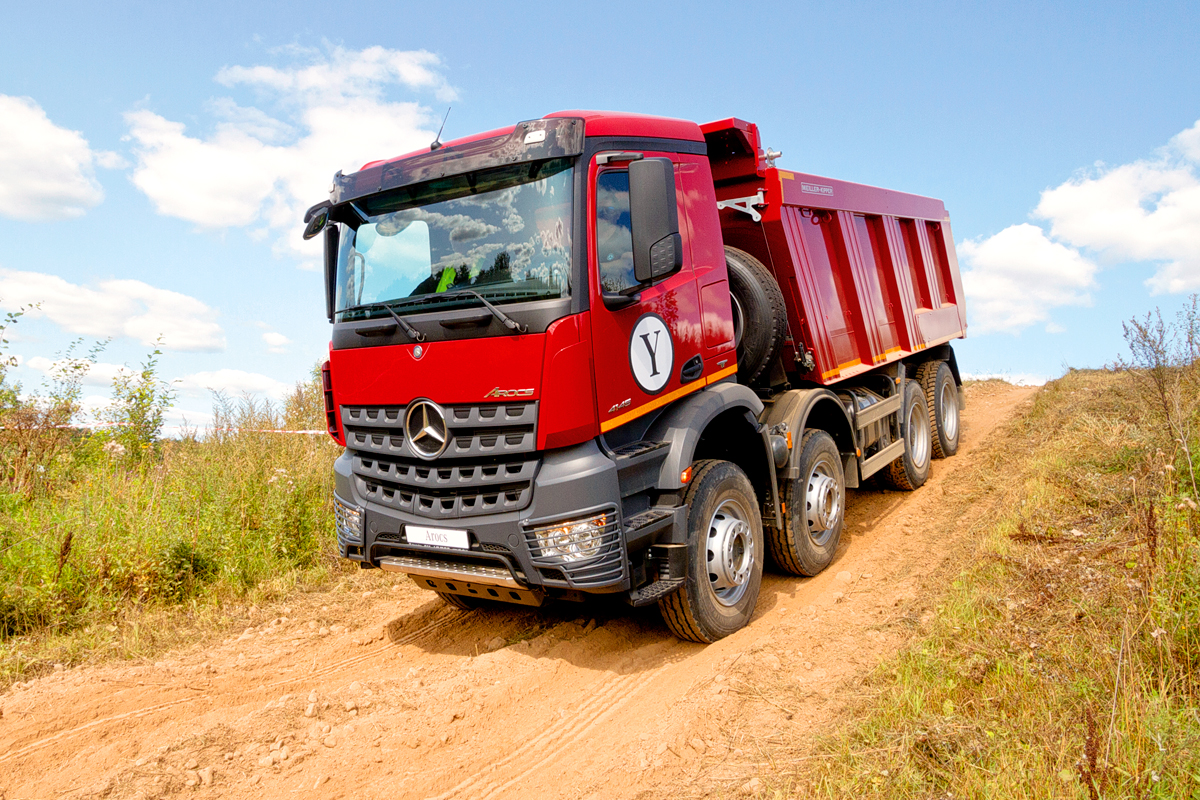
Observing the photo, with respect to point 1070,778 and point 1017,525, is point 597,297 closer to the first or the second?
point 1070,778

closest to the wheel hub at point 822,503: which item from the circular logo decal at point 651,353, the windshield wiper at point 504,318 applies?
the circular logo decal at point 651,353

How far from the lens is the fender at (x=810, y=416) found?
218 inches

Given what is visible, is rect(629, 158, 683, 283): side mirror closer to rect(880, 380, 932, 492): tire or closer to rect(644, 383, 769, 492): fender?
rect(644, 383, 769, 492): fender

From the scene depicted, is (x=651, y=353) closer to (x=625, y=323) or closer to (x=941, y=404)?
(x=625, y=323)

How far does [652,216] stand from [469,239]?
998 millimetres

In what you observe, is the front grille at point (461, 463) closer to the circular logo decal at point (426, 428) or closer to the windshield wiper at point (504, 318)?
the circular logo decal at point (426, 428)

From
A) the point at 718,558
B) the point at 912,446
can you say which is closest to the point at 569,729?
the point at 718,558

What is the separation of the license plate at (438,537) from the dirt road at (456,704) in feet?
2.58

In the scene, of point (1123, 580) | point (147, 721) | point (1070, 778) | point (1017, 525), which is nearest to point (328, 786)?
point (147, 721)

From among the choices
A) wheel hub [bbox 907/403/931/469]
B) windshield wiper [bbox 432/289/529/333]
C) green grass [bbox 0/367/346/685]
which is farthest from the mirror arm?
wheel hub [bbox 907/403/931/469]

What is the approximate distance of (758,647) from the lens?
13.9 ft

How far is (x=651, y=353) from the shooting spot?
4.25 metres

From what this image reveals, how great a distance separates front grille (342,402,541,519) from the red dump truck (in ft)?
0.04

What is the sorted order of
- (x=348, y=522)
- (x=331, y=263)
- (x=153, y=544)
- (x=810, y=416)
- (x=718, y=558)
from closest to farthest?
1. (x=718, y=558)
2. (x=348, y=522)
3. (x=331, y=263)
4. (x=153, y=544)
5. (x=810, y=416)
